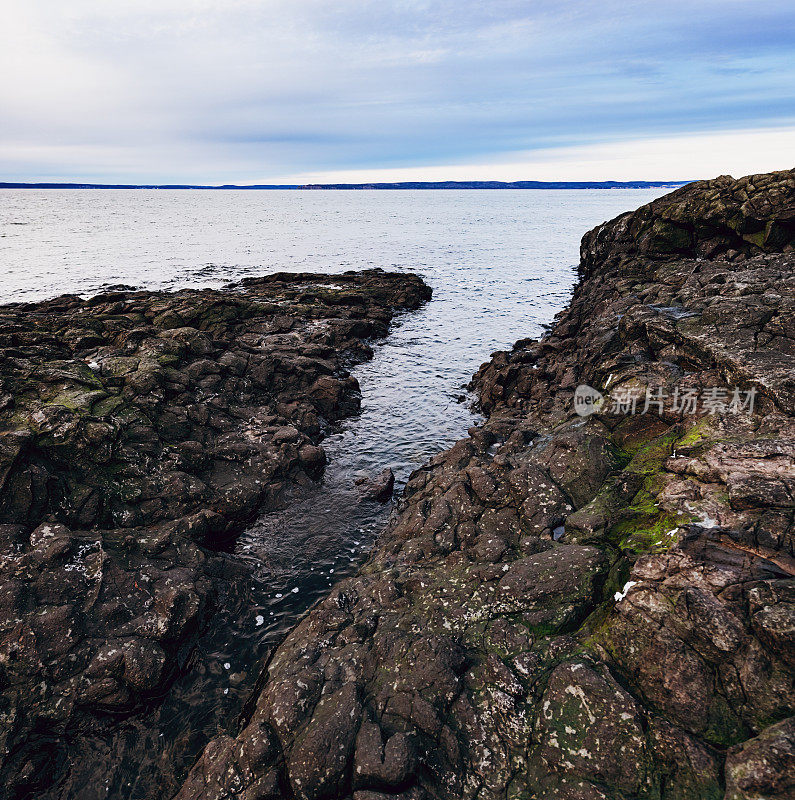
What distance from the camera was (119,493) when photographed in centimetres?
1540

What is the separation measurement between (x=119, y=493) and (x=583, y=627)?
14.4m

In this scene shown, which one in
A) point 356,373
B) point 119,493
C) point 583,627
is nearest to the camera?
point 583,627

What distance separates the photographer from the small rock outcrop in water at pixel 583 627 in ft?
24.1

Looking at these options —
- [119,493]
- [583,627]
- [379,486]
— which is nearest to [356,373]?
[379,486]

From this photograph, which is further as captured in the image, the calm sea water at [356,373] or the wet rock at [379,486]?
the wet rock at [379,486]

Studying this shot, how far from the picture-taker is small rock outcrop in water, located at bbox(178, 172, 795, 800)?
7.34m

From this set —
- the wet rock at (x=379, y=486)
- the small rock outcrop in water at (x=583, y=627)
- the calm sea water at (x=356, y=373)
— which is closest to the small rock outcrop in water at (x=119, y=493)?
the calm sea water at (x=356, y=373)

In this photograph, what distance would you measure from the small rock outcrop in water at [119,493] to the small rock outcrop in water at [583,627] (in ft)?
11.2

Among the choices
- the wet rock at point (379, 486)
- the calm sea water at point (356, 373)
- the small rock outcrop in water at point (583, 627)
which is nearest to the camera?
the small rock outcrop in water at point (583, 627)

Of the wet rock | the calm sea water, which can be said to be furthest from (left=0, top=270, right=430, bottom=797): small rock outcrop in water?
the wet rock

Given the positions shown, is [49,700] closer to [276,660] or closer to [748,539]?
[276,660]

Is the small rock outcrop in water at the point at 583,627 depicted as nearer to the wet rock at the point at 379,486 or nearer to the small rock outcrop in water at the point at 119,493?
the wet rock at the point at 379,486

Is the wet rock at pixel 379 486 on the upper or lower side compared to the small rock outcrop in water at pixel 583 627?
lower

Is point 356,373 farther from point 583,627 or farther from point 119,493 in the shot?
point 583,627
